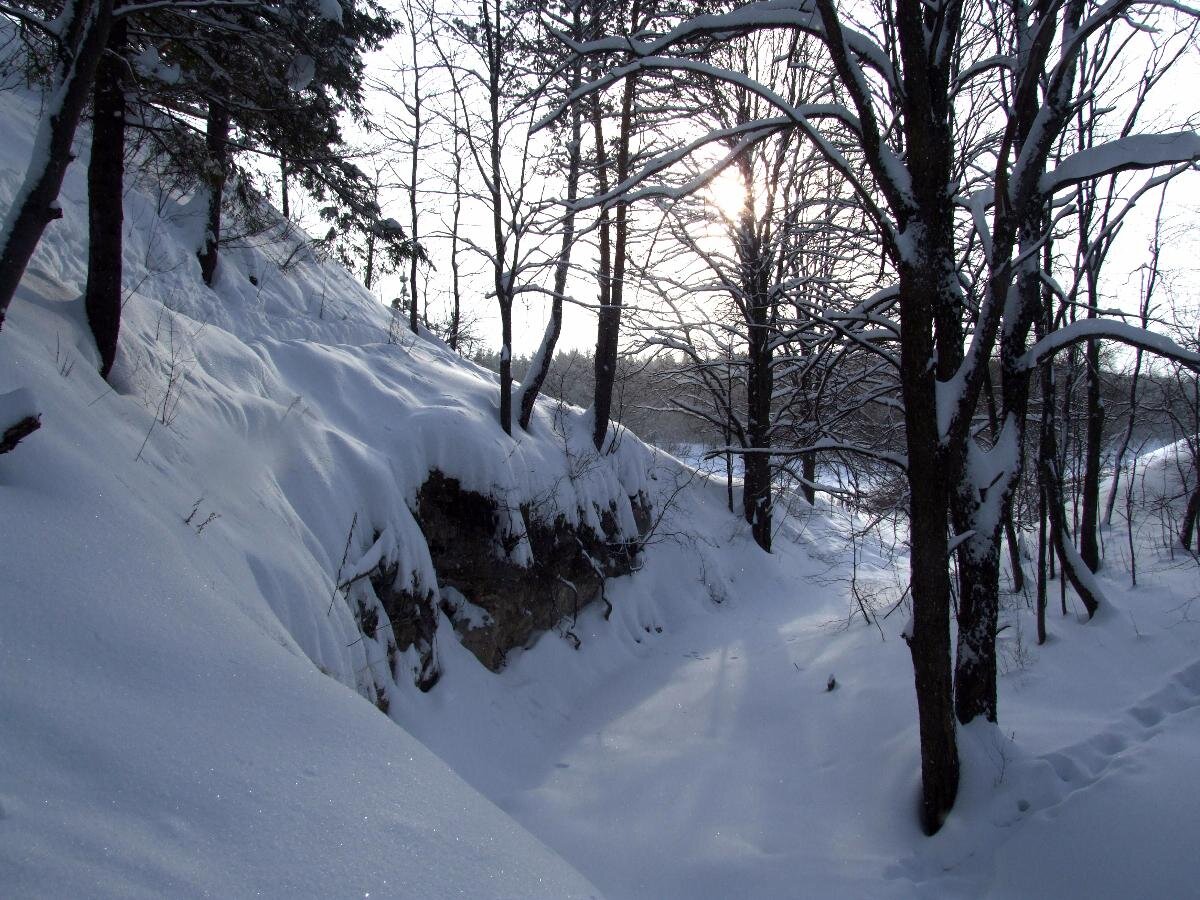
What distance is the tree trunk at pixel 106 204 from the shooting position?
14.8 ft

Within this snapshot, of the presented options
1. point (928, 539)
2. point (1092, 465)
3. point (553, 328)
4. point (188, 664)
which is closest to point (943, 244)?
point (928, 539)

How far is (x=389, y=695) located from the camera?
210 inches

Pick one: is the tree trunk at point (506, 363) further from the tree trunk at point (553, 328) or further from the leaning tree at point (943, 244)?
the leaning tree at point (943, 244)

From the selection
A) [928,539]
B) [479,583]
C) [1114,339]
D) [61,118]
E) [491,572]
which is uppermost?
[61,118]

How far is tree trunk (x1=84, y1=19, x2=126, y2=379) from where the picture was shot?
4.51 m

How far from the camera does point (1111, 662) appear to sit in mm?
6191

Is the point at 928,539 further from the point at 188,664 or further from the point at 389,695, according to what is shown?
the point at 389,695

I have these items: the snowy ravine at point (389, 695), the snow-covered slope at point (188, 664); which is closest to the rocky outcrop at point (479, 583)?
the snowy ravine at point (389, 695)

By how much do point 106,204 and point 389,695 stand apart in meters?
→ 4.40

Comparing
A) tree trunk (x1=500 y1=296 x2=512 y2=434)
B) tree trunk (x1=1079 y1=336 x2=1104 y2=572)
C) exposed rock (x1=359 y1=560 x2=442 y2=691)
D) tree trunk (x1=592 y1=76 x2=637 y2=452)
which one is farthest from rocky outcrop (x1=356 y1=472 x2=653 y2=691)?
tree trunk (x1=1079 y1=336 x2=1104 y2=572)

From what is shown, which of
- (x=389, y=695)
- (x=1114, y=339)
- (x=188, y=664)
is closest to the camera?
(x=188, y=664)

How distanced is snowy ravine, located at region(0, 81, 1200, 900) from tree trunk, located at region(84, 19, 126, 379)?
0.53 feet

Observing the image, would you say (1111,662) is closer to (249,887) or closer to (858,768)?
(858,768)

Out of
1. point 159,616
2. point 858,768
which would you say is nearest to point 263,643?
point 159,616
